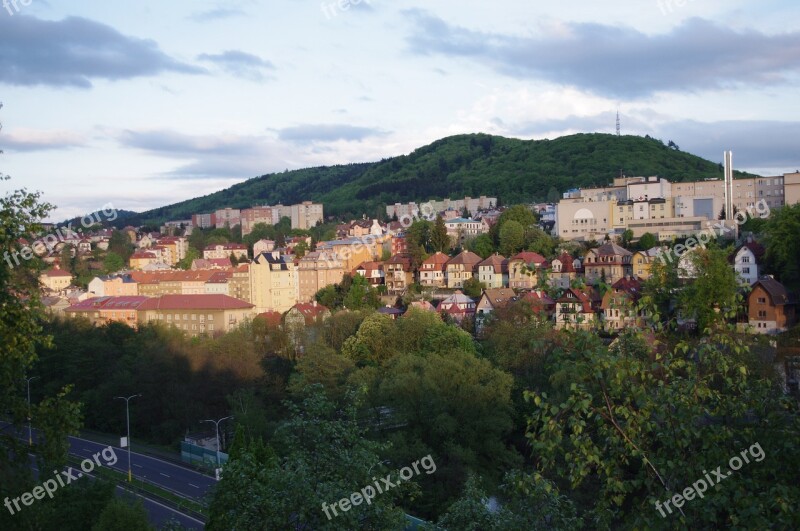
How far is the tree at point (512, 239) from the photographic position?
52.2m

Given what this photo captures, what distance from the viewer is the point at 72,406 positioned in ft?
25.1

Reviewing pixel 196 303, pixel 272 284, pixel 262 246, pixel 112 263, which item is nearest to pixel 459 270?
pixel 272 284

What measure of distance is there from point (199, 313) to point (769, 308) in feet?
113

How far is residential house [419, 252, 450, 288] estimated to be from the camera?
51.8 meters

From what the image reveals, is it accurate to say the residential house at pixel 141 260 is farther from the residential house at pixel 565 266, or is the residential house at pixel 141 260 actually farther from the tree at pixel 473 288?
the residential house at pixel 565 266

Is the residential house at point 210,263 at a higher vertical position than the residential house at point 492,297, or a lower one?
higher

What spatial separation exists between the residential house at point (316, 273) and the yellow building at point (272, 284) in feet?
2.26

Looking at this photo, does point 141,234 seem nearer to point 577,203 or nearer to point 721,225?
point 577,203

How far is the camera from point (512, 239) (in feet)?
172

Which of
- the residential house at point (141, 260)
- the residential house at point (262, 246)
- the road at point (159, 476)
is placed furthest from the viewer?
the residential house at point (262, 246)

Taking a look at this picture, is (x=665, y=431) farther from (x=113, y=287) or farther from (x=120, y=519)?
(x=113, y=287)

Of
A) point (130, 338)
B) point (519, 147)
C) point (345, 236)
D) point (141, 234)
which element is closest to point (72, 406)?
point (130, 338)

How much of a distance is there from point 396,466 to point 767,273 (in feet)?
85.8

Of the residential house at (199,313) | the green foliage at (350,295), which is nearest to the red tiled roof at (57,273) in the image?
the residential house at (199,313)
